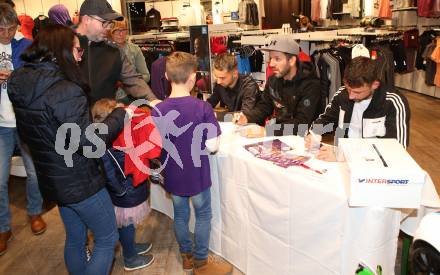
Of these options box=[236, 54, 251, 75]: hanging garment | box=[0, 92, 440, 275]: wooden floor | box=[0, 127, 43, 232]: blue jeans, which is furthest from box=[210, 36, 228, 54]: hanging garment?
box=[0, 127, 43, 232]: blue jeans

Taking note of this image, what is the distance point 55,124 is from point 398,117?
5.42 feet

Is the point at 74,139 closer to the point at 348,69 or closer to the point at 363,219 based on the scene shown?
the point at 363,219

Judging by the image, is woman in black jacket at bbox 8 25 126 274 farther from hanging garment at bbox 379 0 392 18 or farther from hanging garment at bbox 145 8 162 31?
hanging garment at bbox 379 0 392 18

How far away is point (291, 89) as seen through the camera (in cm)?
258

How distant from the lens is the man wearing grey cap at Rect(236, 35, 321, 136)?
2.48 meters

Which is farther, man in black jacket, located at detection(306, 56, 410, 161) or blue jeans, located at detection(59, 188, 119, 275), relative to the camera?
man in black jacket, located at detection(306, 56, 410, 161)

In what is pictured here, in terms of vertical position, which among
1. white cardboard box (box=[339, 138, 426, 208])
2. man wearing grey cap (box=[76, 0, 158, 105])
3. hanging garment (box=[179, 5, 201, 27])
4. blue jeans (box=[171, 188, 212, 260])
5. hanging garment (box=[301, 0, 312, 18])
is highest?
hanging garment (box=[301, 0, 312, 18])

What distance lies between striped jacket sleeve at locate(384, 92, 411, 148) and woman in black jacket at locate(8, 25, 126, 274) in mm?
1364

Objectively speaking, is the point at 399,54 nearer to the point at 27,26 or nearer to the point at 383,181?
the point at 383,181

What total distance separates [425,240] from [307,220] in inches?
24.8

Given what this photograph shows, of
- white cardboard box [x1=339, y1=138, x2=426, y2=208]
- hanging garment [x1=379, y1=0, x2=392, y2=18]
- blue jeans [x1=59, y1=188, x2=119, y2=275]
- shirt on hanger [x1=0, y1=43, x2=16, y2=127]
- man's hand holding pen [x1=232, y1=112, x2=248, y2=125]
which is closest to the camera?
white cardboard box [x1=339, y1=138, x2=426, y2=208]

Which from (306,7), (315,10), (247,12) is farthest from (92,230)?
(306,7)

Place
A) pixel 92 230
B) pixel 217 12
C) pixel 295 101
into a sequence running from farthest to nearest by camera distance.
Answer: pixel 217 12
pixel 295 101
pixel 92 230

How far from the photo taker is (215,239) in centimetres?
236
